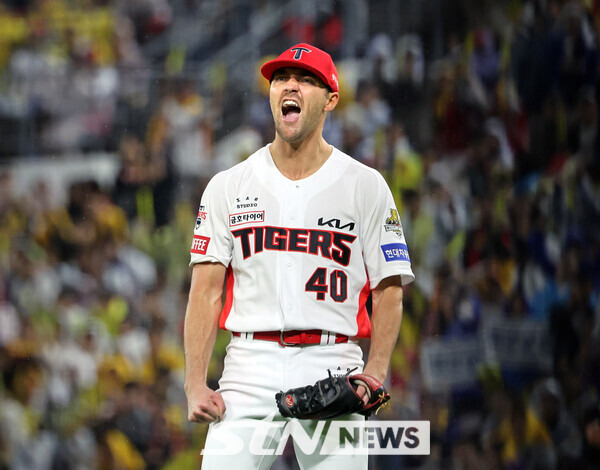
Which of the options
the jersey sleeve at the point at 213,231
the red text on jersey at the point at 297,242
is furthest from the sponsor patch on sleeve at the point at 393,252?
the jersey sleeve at the point at 213,231

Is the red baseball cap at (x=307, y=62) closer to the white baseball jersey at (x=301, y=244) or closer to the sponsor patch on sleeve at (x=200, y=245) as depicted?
the white baseball jersey at (x=301, y=244)

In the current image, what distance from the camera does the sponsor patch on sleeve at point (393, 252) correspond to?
7.77 feet

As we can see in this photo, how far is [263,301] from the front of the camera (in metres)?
2.31

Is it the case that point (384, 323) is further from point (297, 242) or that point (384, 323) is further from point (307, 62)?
point (307, 62)

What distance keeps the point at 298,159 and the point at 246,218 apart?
0.24 meters

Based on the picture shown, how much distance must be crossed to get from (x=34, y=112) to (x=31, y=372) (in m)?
1.36

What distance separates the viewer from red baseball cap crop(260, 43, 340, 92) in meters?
2.35

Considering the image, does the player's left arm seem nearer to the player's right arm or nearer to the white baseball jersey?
the white baseball jersey

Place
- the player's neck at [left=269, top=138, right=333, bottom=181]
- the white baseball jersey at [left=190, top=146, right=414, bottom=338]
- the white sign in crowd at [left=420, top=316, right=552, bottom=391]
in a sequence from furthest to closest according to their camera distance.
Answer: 1. the white sign in crowd at [left=420, top=316, right=552, bottom=391]
2. the player's neck at [left=269, top=138, right=333, bottom=181]
3. the white baseball jersey at [left=190, top=146, right=414, bottom=338]

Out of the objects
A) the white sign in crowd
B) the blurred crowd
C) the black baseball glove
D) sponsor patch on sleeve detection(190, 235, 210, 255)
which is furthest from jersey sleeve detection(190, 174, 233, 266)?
the white sign in crowd

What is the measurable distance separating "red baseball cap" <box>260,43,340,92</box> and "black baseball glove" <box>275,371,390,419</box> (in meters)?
0.87

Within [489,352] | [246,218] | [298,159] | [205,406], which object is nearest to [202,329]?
[205,406]

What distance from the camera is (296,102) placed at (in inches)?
93.0

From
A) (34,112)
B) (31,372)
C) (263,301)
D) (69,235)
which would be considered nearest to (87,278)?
(69,235)
